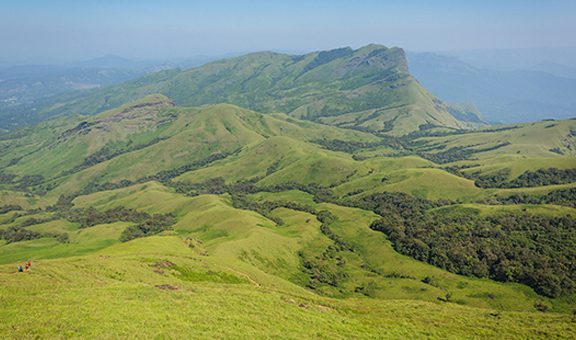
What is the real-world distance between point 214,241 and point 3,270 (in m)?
122

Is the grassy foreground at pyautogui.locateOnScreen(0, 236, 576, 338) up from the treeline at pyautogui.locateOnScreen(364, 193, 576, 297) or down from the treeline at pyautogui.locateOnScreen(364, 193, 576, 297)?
up

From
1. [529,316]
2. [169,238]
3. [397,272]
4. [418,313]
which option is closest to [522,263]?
[397,272]

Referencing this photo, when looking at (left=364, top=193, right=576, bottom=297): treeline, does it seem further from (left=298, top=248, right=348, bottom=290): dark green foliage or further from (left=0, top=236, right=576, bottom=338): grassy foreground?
(left=0, top=236, right=576, bottom=338): grassy foreground

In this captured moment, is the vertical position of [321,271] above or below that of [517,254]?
below

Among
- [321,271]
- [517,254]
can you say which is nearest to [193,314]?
[321,271]

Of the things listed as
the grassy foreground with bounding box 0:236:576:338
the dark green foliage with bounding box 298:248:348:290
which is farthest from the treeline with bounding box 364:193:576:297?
the grassy foreground with bounding box 0:236:576:338

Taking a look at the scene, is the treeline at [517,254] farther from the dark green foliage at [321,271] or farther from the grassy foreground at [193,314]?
the grassy foreground at [193,314]

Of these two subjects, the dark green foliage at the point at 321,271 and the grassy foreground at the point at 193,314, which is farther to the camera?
the dark green foliage at the point at 321,271

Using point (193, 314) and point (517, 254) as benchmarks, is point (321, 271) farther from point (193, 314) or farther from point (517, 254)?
point (193, 314)

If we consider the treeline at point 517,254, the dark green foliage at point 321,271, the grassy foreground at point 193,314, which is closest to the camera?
the grassy foreground at point 193,314

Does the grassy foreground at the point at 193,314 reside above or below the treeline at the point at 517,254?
above

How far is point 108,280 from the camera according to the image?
252ft

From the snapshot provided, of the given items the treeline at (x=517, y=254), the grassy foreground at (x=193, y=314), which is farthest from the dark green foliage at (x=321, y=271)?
the grassy foreground at (x=193, y=314)

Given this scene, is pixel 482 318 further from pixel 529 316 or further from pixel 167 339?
pixel 167 339
